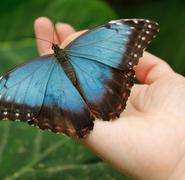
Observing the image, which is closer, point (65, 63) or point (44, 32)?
point (65, 63)

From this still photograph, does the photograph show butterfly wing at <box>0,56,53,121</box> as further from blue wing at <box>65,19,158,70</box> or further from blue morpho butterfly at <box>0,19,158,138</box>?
blue wing at <box>65,19,158,70</box>

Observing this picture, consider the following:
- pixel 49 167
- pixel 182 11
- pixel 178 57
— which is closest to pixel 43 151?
pixel 49 167

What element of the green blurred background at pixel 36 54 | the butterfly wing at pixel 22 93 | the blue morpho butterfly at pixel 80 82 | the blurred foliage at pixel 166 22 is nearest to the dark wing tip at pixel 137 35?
the blue morpho butterfly at pixel 80 82

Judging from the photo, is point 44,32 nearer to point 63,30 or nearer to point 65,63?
point 63,30

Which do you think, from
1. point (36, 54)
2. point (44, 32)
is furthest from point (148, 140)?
point (36, 54)

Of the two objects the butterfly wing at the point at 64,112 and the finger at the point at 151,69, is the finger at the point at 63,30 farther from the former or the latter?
the butterfly wing at the point at 64,112

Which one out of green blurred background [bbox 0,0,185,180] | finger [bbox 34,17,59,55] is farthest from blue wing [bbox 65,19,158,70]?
green blurred background [bbox 0,0,185,180]

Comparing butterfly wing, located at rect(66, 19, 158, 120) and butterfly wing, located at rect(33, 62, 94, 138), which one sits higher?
butterfly wing, located at rect(66, 19, 158, 120)
